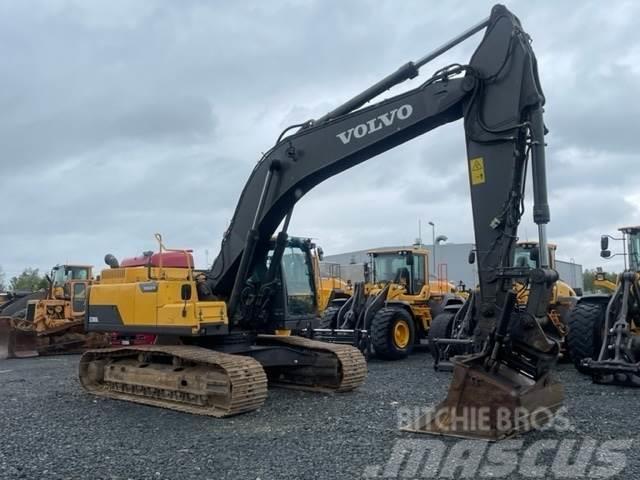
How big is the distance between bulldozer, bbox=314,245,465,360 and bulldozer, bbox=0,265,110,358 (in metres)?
6.27

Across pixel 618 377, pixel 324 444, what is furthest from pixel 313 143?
pixel 618 377

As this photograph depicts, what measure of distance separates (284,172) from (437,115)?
7.76 ft

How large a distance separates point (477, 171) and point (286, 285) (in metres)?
3.86

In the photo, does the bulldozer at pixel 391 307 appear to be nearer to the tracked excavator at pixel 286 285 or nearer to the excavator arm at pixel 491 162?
the tracked excavator at pixel 286 285

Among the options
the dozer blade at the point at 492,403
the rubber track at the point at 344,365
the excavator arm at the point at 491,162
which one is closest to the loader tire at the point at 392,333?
the rubber track at the point at 344,365

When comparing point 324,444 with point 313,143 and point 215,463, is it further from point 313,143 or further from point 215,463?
point 313,143

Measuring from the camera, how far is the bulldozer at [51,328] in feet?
56.4

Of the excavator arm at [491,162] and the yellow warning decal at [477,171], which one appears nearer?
the excavator arm at [491,162]

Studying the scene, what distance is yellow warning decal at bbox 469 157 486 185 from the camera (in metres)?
6.84

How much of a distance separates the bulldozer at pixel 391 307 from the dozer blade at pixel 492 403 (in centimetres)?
740

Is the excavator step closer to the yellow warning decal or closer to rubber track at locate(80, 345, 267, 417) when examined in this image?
the yellow warning decal

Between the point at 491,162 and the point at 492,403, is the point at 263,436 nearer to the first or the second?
the point at 492,403

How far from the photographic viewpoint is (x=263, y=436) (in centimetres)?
700

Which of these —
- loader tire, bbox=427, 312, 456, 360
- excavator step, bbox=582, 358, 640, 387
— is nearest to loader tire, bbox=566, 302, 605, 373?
excavator step, bbox=582, 358, 640, 387
